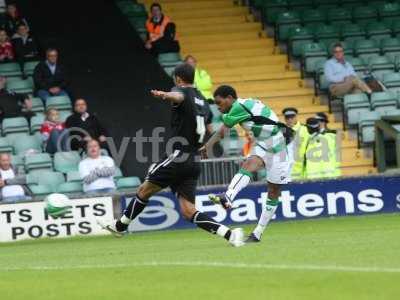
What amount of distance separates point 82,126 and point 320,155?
12.9 feet

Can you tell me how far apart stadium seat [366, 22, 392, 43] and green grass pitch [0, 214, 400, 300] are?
10.2 metres

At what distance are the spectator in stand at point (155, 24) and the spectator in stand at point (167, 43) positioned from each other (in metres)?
0.06

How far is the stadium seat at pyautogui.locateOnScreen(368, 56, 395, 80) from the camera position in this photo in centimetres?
2642

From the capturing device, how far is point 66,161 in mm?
22031

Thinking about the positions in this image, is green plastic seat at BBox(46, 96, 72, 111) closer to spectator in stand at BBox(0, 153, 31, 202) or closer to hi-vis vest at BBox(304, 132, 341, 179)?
spectator in stand at BBox(0, 153, 31, 202)

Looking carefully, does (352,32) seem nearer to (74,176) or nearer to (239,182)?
(74,176)

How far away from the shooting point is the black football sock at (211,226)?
14.6 metres

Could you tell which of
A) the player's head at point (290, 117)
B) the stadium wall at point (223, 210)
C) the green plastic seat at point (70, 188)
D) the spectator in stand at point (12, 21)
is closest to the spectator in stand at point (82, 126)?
the green plastic seat at point (70, 188)

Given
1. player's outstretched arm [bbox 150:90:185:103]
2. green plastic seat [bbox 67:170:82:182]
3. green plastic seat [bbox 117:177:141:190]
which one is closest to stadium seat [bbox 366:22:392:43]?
green plastic seat [bbox 117:177:141:190]

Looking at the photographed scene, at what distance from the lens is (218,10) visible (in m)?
28.6

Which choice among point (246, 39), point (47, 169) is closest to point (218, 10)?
point (246, 39)

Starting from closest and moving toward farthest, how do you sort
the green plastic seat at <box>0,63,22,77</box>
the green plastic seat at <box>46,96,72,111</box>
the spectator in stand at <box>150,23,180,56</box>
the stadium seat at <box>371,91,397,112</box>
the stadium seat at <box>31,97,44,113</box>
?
the stadium seat at <box>31,97,44,113</box> → the green plastic seat at <box>46,96,72,111</box> → the green plastic seat at <box>0,63,22,77</box> → the stadium seat at <box>371,91,397,112</box> → the spectator in stand at <box>150,23,180,56</box>

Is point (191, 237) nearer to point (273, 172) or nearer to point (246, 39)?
point (273, 172)

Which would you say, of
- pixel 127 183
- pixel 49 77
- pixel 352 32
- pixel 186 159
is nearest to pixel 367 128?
pixel 352 32
